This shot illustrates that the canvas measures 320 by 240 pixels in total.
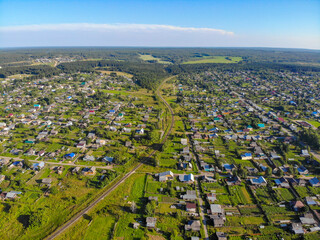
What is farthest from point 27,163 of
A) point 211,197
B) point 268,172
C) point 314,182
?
point 314,182

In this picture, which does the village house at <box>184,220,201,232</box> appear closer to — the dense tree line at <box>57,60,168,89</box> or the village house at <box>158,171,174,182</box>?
the village house at <box>158,171,174,182</box>

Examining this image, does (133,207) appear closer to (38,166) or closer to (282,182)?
(38,166)

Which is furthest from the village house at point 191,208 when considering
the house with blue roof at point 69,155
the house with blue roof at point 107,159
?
the house with blue roof at point 69,155

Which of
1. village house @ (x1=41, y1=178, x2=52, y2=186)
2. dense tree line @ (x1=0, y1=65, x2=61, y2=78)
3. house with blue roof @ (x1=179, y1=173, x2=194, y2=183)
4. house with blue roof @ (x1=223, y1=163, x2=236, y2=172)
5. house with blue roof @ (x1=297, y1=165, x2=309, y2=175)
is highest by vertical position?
dense tree line @ (x1=0, y1=65, x2=61, y2=78)

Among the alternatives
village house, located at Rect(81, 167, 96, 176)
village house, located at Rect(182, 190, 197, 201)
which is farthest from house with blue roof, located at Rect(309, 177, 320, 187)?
village house, located at Rect(81, 167, 96, 176)

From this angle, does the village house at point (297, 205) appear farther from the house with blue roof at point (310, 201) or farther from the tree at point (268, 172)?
the tree at point (268, 172)

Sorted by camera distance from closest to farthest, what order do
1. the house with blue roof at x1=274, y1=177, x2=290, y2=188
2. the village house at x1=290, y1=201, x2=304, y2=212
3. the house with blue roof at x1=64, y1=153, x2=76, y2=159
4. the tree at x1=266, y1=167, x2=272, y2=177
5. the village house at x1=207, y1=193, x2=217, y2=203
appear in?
1. the village house at x1=290, y1=201, x2=304, y2=212
2. the village house at x1=207, y1=193, x2=217, y2=203
3. the house with blue roof at x1=274, y1=177, x2=290, y2=188
4. the tree at x1=266, y1=167, x2=272, y2=177
5. the house with blue roof at x1=64, y1=153, x2=76, y2=159

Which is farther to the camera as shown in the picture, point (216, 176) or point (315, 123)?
point (315, 123)

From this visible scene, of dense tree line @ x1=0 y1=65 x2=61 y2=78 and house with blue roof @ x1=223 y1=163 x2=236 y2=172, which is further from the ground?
dense tree line @ x1=0 y1=65 x2=61 y2=78

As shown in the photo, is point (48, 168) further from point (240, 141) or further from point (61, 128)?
point (240, 141)

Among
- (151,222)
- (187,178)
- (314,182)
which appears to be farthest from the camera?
(187,178)

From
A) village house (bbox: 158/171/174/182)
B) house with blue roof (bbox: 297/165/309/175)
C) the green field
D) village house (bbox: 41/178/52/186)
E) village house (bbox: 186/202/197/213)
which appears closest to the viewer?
village house (bbox: 186/202/197/213)

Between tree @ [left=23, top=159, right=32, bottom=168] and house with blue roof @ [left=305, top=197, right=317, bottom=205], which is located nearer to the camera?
house with blue roof @ [left=305, top=197, right=317, bottom=205]
